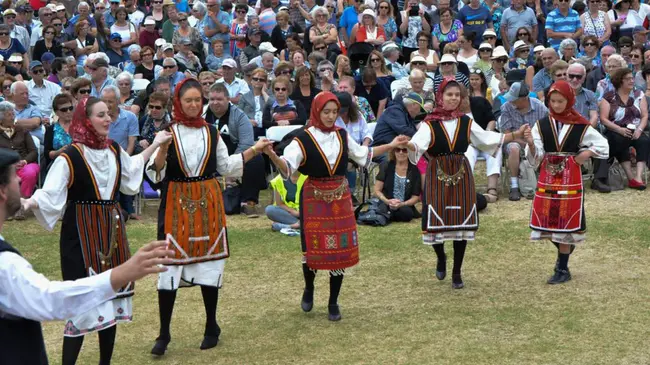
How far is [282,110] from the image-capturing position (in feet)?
41.2

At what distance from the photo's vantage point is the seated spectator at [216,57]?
52.3 feet

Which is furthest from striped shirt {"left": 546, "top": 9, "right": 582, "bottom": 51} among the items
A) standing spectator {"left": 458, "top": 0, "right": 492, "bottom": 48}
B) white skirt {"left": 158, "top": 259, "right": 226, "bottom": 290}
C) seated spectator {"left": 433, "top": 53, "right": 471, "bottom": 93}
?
white skirt {"left": 158, "top": 259, "right": 226, "bottom": 290}

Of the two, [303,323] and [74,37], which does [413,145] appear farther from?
[74,37]

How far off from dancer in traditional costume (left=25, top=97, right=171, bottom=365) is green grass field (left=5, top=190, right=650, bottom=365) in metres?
0.75

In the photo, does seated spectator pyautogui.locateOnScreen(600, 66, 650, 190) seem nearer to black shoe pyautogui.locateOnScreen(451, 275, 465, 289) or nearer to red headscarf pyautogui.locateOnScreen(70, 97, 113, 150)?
black shoe pyautogui.locateOnScreen(451, 275, 465, 289)

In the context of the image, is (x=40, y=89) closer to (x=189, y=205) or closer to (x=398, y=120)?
(x=398, y=120)

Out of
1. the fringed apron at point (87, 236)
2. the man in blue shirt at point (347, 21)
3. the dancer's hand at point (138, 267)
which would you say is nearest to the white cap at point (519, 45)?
the man in blue shirt at point (347, 21)

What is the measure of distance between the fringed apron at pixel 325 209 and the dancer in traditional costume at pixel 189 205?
2.51 ft

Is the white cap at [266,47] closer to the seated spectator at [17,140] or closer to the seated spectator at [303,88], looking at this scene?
the seated spectator at [303,88]

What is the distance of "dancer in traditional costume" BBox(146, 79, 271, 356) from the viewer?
Answer: 7082 millimetres

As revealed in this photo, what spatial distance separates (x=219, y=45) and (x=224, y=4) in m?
Answer: 2.33

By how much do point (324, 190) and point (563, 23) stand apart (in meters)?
9.75

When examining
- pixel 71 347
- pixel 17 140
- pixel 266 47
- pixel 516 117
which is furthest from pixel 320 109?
pixel 266 47

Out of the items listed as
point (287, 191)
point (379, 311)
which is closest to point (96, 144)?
point (379, 311)
